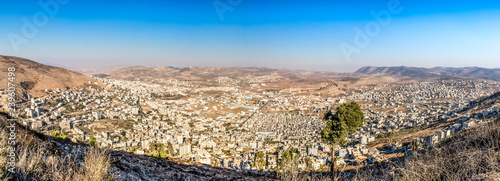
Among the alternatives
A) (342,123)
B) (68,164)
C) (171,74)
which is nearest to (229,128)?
(342,123)

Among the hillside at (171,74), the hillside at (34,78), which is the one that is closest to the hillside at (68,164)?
the hillside at (34,78)

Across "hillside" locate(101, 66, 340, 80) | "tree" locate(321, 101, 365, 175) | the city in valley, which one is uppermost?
"hillside" locate(101, 66, 340, 80)

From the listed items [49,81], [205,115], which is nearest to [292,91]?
[205,115]

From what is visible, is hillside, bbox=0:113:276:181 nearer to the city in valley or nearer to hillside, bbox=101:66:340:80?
the city in valley

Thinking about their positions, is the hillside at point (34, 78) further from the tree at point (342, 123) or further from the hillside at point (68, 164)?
the tree at point (342, 123)

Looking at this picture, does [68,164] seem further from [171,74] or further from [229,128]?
[171,74]

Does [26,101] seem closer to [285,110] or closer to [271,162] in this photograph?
[271,162]

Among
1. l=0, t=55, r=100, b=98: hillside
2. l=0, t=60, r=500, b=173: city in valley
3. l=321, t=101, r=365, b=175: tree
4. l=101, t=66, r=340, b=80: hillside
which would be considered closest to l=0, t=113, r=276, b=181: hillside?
l=321, t=101, r=365, b=175: tree
